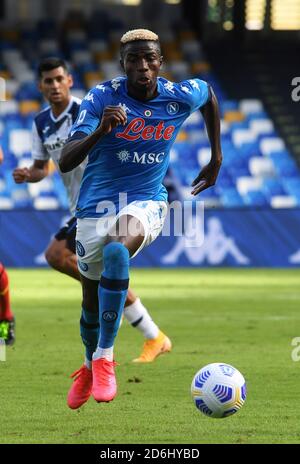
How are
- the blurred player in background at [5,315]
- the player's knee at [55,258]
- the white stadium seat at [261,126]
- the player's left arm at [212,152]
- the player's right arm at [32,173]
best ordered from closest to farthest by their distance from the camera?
the player's left arm at [212,152]
the player's right arm at [32,173]
the player's knee at [55,258]
the blurred player in background at [5,315]
the white stadium seat at [261,126]

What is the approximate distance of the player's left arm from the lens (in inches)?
278

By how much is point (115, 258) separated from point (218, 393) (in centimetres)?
92

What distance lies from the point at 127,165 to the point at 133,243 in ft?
1.65

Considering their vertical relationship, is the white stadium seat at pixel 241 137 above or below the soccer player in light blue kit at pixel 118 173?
below

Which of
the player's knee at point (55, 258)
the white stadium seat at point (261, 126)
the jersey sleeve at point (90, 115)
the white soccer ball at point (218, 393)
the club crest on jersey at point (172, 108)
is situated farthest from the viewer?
the white stadium seat at point (261, 126)

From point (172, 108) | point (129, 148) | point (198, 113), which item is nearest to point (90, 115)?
point (129, 148)

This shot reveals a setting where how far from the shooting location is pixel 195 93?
6.98 meters

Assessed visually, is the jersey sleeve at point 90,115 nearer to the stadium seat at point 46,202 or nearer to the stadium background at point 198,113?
the stadium background at point 198,113

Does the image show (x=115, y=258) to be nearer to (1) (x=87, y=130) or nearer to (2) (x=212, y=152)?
(1) (x=87, y=130)

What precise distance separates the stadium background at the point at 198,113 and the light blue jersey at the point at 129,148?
10487 mm

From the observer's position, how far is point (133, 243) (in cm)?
643

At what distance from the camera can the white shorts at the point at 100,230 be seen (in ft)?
21.5

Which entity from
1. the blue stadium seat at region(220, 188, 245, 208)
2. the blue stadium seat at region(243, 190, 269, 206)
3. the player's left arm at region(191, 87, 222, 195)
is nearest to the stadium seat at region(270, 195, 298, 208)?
the blue stadium seat at region(243, 190, 269, 206)

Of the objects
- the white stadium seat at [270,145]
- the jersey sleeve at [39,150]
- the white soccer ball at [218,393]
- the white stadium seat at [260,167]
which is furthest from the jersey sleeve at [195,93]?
the white stadium seat at [270,145]
